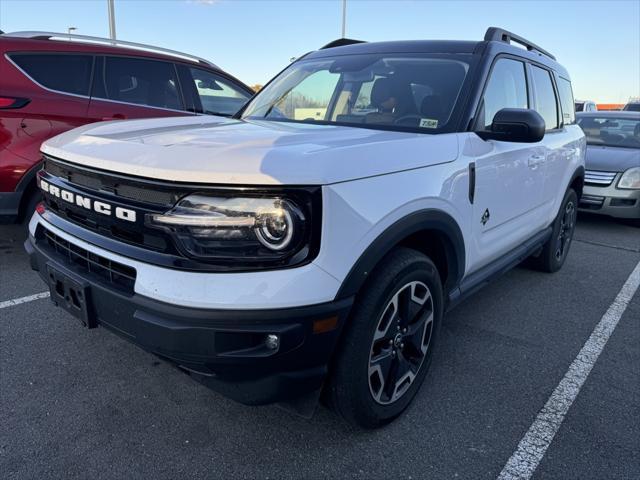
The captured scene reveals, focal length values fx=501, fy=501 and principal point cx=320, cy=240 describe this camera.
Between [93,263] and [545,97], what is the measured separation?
11.8 ft

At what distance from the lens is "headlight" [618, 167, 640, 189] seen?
679cm

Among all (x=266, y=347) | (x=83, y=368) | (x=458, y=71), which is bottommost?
(x=83, y=368)

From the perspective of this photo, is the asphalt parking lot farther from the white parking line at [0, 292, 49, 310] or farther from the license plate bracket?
the license plate bracket

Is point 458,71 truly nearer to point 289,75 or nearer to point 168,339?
point 289,75

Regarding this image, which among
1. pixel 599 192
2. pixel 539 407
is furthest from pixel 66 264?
pixel 599 192

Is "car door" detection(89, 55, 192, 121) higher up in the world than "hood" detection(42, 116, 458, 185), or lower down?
lower down

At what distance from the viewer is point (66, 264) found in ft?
7.11

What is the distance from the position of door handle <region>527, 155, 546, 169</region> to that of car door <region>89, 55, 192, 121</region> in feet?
11.1

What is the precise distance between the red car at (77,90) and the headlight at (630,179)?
202 inches

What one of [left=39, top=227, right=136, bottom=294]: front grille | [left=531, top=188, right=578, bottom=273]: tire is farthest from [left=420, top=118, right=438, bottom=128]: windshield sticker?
[left=531, top=188, right=578, bottom=273]: tire

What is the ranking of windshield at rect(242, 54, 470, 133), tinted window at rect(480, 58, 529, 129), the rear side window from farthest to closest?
the rear side window → tinted window at rect(480, 58, 529, 129) → windshield at rect(242, 54, 470, 133)

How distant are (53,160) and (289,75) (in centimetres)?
182

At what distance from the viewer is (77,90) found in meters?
4.46

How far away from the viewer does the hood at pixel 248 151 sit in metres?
1.71
